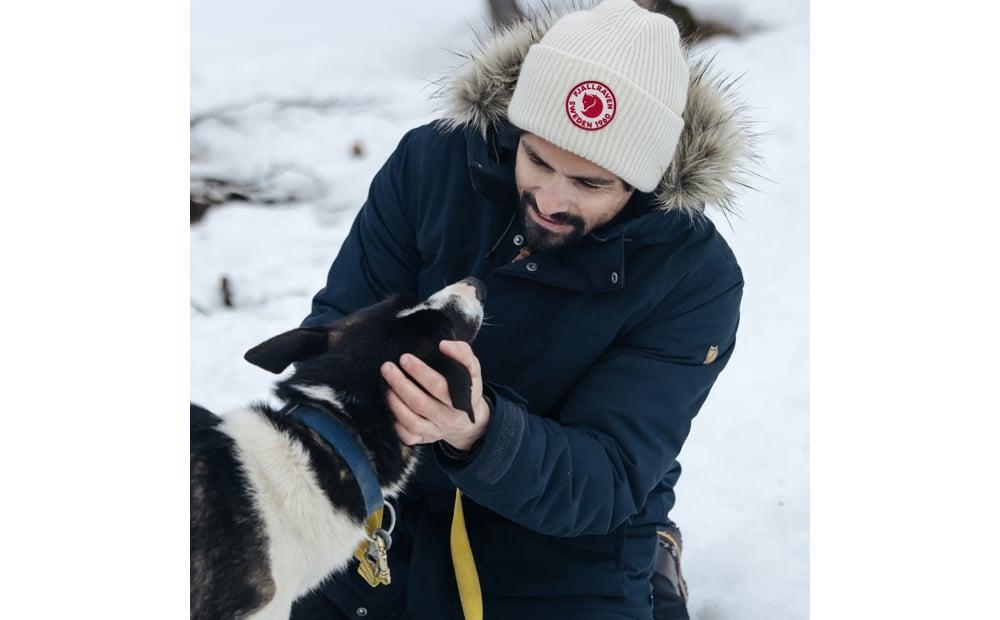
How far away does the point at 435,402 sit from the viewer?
1.99 metres

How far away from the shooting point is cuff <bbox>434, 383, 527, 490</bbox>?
2.04m

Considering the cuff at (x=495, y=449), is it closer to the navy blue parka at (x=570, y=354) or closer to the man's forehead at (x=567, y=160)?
the navy blue parka at (x=570, y=354)

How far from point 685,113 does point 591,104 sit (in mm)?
329

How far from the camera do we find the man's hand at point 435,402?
196 cm

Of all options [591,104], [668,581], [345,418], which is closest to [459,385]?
[345,418]

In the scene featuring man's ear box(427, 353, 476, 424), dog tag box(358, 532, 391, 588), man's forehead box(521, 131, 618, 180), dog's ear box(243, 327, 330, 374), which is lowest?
dog tag box(358, 532, 391, 588)

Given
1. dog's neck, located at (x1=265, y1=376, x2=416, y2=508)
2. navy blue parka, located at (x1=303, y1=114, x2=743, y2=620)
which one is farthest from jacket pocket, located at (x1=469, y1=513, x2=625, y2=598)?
dog's neck, located at (x1=265, y1=376, x2=416, y2=508)

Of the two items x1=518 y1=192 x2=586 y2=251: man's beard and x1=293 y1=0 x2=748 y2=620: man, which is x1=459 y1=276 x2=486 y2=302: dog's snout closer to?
x1=293 y1=0 x2=748 y2=620: man

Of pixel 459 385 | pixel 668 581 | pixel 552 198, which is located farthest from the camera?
pixel 668 581

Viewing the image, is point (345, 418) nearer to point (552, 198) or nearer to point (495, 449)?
point (495, 449)

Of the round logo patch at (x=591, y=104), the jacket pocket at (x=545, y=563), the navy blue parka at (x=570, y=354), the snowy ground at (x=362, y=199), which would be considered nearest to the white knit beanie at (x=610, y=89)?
the round logo patch at (x=591, y=104)
